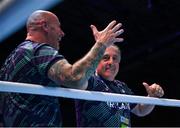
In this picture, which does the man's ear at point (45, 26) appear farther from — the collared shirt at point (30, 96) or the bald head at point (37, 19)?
the collared shirt at point (30, 96)

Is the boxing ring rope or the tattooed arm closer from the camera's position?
the boxing ring rope

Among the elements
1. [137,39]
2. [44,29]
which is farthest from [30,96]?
[137,39]

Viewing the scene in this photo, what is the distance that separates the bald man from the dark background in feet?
9.97

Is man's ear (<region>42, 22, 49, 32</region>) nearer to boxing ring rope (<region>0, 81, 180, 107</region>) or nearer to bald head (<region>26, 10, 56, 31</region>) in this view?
bald head (<region>26, 10, 56, 31</region>)

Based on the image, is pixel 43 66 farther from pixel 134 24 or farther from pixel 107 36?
pixel 134 24

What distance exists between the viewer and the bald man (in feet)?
3.05

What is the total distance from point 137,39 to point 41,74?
12.9ft

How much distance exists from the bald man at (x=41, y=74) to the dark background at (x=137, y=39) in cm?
304

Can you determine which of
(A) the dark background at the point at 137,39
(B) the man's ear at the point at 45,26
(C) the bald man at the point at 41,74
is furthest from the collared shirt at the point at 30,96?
(A) the dark background at the point at 137,39

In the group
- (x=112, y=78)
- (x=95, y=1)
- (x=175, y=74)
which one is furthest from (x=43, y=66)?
(x=175, y=74)

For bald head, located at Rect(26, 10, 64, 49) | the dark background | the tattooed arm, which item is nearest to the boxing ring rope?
the tattooed arm

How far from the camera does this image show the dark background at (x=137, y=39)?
4.13m

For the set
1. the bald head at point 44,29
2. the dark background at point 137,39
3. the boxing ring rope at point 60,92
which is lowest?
the dark background at point 137,39

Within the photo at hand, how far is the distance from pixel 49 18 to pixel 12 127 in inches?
16.0
